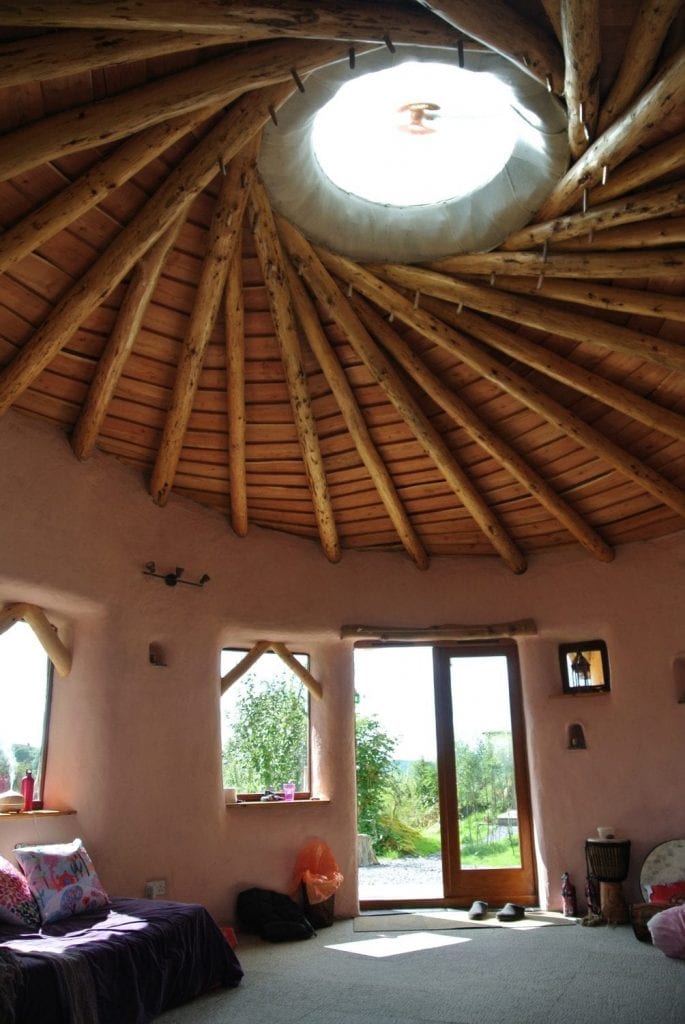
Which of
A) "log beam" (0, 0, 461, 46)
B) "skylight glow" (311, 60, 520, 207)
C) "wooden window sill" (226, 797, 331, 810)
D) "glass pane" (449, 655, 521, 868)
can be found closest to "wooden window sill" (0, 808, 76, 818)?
"wooden window sill" (226, 797, 331, 810)

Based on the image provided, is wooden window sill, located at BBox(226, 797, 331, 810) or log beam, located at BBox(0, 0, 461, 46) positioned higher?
log beam, located at BBox(0, 0, 461, 46)

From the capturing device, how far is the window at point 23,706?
5.74m

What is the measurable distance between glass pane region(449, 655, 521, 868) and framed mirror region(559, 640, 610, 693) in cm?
59

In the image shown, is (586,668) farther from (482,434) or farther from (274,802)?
(274,802)

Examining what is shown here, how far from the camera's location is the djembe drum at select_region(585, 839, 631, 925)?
6.32 m

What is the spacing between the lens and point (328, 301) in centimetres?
524

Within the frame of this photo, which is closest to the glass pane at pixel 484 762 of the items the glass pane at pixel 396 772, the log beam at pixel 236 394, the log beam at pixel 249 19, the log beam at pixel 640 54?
the glass pane at pixel 396 772

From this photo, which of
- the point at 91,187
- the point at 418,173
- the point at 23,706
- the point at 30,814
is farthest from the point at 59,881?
the point at 418,173

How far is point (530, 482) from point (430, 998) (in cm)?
352

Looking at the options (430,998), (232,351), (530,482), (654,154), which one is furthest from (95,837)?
(654,154)

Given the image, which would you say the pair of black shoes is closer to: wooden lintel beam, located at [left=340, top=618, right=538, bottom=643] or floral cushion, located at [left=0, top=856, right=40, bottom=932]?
wooden lintel beam, located at [left=340, top=618, right=538, bottom=643]

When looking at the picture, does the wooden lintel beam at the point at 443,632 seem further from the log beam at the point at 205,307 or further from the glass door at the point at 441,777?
the log beam at the point at 205,307

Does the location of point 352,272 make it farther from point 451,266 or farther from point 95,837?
point 95,837

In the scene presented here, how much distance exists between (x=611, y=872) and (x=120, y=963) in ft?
12.6
